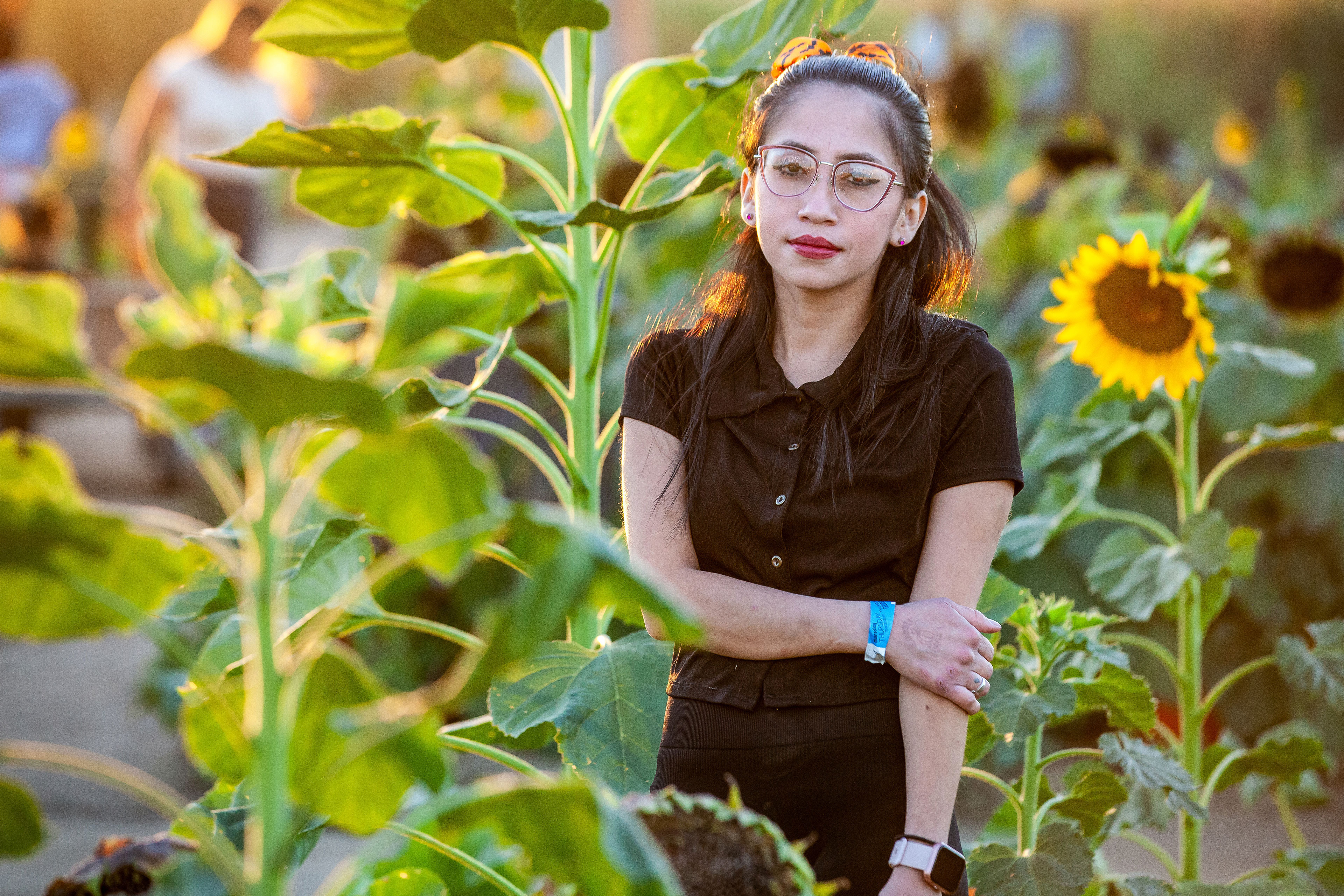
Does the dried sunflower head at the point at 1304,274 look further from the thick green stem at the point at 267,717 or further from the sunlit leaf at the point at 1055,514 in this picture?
the thick green stem at the point at 267,717

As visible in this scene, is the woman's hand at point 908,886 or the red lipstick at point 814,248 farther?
the red lipstick at point 814,248

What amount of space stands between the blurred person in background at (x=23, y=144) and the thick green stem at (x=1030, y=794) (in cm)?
506

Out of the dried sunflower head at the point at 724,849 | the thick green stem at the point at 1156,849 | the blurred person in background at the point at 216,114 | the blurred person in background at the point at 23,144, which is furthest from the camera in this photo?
Answer: the blurred person in background at the point at 23,144

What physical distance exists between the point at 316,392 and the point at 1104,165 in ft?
11.0

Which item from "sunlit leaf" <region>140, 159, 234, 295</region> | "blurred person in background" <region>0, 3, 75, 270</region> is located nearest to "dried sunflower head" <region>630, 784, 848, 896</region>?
"sunlit leaf" <region>140, 159, 234, 295</region>

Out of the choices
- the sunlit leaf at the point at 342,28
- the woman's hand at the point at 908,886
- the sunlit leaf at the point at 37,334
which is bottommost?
the woman's hand at the point at 908,886

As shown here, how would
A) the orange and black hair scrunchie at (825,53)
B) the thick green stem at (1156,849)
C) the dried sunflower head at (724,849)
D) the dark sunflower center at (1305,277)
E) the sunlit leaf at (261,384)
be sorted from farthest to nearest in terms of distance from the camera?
1. the dark sunflower center at (1305,277)
2. the thick green stem at (1156,849)
3. the orange and black hair scrunchie at (825,53)
4. the dried sunflower head at (724,849)
5. the sunlit leaf at (261,384)

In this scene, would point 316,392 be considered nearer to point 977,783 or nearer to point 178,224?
point 178,224

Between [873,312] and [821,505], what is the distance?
216 millimetres

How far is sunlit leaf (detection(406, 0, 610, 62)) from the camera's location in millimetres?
1190

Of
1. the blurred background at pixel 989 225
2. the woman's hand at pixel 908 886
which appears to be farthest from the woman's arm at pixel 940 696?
the blurred background at pixel 989 225

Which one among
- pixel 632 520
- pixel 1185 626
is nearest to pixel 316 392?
pixel 632 520

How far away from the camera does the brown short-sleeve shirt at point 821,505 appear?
4.00 ft

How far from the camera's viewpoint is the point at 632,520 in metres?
1.28
